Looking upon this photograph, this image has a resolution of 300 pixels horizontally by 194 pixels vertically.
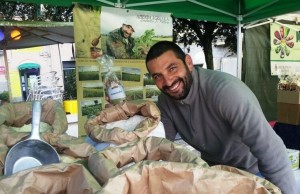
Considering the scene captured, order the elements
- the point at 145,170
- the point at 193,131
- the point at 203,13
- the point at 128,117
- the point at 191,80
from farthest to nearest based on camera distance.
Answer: the point at 203,13 → the point at 193,131 → the point at 191,80 → the point at 128,117 → the point at 145,170

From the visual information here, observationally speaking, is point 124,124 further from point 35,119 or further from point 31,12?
point 31,12

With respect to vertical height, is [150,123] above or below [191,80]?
below

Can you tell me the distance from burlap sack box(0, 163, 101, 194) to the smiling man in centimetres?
72

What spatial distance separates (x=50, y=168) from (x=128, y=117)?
64 cm

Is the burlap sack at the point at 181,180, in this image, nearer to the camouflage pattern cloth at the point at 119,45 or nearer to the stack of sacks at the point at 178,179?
the stack of sacks at the point at 178,179

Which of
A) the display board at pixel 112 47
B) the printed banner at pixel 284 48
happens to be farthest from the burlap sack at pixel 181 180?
the printed banner at pixel 284 48

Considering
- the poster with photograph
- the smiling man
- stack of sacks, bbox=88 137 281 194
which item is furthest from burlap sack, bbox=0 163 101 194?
the poster with photograph

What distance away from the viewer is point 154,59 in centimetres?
128

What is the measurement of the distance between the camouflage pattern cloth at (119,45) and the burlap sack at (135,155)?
6.58ft

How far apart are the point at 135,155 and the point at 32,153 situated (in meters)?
0.26

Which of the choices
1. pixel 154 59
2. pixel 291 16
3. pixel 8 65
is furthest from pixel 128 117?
pixel 291 16

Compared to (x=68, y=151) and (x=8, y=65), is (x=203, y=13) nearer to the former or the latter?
(x=8, y=65)

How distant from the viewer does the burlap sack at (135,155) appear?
61 centimetres

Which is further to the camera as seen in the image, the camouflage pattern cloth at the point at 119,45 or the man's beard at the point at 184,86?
the camouflage pattern cloth at the point at 119,45
